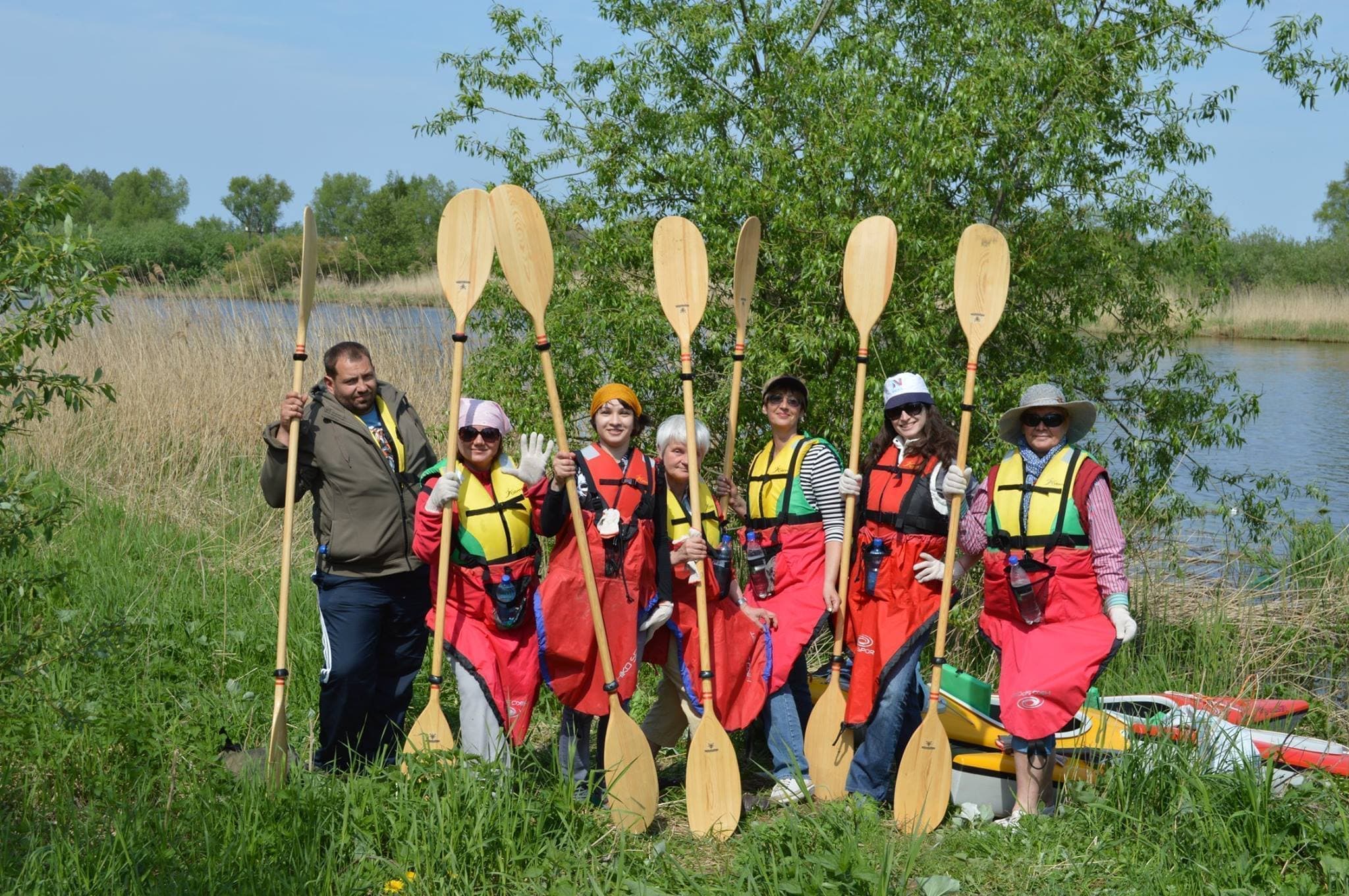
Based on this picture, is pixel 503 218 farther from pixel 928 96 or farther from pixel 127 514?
pixel 127 514

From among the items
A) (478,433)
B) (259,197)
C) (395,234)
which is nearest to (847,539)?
(478,433)

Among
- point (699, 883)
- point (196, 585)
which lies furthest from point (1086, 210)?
point (196, 585)

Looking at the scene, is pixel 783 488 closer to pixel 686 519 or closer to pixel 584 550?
pixel 686 519

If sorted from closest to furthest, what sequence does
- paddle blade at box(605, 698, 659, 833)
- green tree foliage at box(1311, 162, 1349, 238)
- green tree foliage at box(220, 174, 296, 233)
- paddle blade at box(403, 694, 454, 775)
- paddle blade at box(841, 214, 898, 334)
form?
paddle blade at box(403, 694, 454, 775) < paddle blade at box(605, 698, 659, 833) < paddle blade at box(841, 214, 898, 334) < green tree foliage at box(1311, 162, 1349, 238) < green tree foliage at box(220, 174, 296, 233)

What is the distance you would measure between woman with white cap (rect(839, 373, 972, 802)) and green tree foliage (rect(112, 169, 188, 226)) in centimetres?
4059

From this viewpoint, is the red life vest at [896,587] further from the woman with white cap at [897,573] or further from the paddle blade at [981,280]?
the paddle blade at [981,280]

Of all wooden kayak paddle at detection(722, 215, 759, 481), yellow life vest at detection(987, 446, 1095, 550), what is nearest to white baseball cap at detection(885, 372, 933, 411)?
yellow life vest at detection(987, 446, 1095, 550)

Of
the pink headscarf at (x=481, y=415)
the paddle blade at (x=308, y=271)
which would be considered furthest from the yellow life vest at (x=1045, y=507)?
the paddle blade at (x=308, y=271)

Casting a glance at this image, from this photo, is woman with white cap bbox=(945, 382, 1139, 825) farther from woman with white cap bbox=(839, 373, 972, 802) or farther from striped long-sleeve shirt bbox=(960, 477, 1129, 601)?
woman with white cap bbox=(839, 373, 972, 802)

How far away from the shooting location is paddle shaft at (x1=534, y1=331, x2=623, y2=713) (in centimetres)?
369

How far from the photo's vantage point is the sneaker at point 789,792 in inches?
156

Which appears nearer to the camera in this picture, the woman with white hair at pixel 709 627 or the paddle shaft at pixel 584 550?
the paddle shaft at pixel 584 550

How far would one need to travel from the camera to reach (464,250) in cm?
404

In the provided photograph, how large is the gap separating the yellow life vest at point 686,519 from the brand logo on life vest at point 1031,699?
3.86 feet
